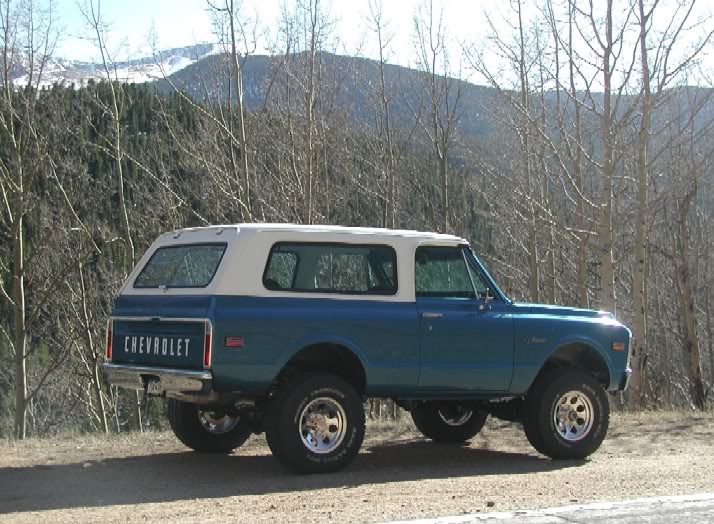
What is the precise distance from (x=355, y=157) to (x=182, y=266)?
1693cm

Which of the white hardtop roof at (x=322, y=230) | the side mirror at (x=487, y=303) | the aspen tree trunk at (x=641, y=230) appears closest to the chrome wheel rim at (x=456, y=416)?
the side mirror at (x=487, y=303)

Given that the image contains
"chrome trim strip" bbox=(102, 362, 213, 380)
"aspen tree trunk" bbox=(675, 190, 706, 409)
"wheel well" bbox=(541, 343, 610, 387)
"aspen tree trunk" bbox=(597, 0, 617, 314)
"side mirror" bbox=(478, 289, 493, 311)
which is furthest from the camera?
"aspen tree trunk" bbox=(675, 190, 706, 409)

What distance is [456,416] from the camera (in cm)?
1036

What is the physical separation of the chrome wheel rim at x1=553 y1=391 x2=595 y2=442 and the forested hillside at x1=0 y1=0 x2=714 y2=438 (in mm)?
7095

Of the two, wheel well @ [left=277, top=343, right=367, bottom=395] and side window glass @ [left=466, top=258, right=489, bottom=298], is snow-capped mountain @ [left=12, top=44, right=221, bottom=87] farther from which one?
wheel well @ [left=277, top=343, right=367, bottom=395]

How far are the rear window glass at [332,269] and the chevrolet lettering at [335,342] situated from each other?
0.01m

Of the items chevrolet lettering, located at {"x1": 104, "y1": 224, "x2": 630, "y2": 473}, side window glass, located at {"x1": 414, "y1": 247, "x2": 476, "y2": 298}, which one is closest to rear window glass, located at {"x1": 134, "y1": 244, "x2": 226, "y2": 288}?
chevrolet lettering, located at {"x1": 104, "y1": 224, "x2": 630, "y2": 473}

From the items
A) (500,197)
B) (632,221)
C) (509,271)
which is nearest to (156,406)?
(509,271)

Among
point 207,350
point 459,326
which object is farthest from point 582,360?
point 207,350

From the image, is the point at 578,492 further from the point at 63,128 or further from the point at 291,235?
the point at 63,128

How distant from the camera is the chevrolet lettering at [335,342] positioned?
7.81 metres

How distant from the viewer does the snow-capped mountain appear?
64.5 feet

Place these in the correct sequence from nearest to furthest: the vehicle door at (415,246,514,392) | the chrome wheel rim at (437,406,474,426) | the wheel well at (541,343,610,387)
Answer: the vehicle door at (415,246,514,392) < the wheel well at (541,343,610,387) < the chrome wheel rim at (437,406,474,426)

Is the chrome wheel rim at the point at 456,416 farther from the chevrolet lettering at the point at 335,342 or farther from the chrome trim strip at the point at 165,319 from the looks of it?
the chrome trim strip at the point at 165,319
